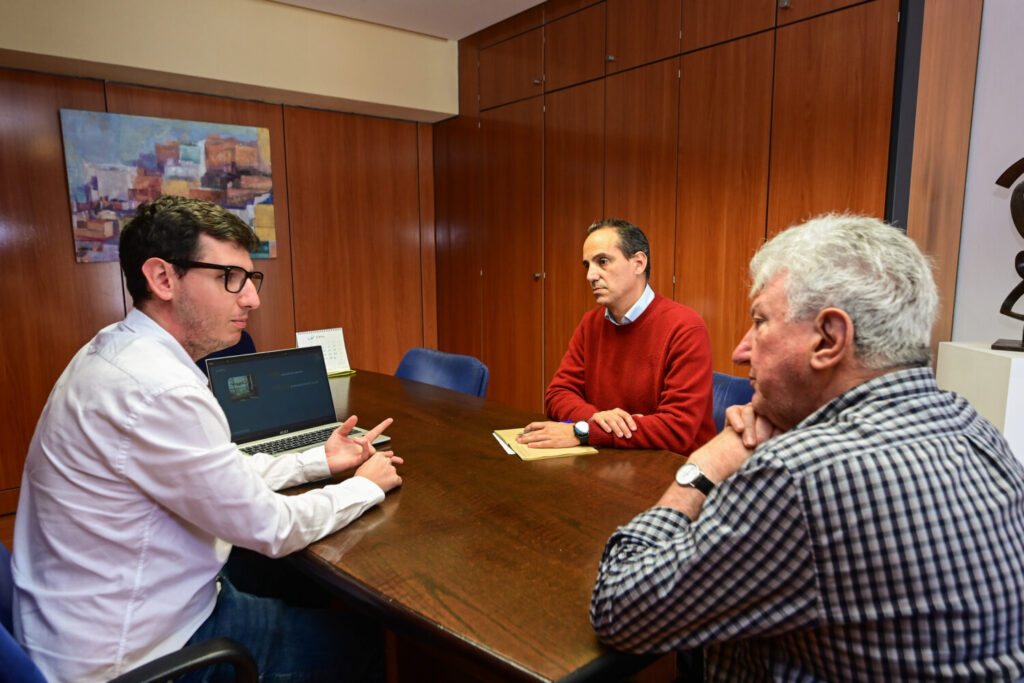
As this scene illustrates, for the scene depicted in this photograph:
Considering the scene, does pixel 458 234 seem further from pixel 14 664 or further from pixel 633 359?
pixel 14 664

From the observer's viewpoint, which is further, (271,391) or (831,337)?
(271,391)

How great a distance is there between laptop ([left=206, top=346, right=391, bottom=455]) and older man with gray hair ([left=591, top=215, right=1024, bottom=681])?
1232 mm

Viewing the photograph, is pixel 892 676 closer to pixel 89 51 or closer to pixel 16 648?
pixel 16 648

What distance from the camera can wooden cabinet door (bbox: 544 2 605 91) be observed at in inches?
144

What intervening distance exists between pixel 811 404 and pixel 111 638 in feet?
4.19

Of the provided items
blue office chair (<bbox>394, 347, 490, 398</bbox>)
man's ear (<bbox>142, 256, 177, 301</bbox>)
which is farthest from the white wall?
man's ear (<bbox>142, 256, 177, 301</bbox>)

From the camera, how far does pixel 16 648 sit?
2.92 ft

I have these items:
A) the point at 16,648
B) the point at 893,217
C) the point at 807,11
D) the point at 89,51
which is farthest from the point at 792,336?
the point at 89,51

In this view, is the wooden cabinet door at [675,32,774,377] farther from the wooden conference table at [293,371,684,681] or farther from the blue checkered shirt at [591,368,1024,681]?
the blue checkered shirt at [591,368,1024,681]

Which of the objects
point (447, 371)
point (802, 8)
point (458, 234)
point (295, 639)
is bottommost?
point (295, 639)

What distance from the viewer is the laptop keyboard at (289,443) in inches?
68.8

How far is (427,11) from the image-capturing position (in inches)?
162

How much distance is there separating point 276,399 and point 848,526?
5.50 feet

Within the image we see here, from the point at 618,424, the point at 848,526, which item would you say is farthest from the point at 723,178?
the point at 848,526
